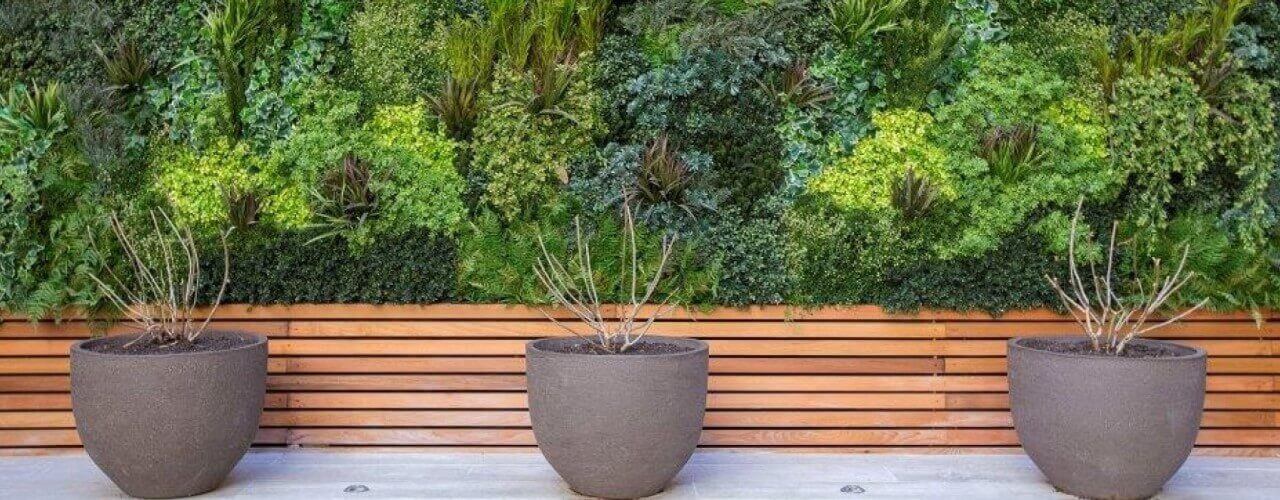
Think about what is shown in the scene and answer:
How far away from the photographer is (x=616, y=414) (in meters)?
4.47

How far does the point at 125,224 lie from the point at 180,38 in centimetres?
109

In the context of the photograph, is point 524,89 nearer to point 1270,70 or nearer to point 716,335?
point 716,335

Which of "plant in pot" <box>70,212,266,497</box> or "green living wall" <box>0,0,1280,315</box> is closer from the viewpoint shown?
"plant in pot" <box>70,212,266,497</box>

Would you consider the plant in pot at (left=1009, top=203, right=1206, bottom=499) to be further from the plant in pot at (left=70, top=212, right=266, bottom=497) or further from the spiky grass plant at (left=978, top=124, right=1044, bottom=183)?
the plant in pot at (left=70, top=212, right=266, bottom=497)

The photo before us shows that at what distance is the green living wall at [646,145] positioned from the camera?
5570 millimetres

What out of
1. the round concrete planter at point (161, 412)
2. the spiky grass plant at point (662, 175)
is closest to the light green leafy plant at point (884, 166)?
the spiky grass plant at point (662, 175)

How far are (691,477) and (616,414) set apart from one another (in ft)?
2.82

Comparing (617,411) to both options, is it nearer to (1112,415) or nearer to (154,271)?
(1112,415)

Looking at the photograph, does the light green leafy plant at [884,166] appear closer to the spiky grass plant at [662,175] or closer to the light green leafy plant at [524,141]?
the spiky grass plant at [662,175]

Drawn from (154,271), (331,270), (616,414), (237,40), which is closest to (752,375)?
(616,414)

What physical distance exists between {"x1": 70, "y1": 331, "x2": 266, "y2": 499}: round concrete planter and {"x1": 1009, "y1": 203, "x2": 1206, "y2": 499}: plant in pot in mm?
3361

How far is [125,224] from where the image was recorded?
5500mm

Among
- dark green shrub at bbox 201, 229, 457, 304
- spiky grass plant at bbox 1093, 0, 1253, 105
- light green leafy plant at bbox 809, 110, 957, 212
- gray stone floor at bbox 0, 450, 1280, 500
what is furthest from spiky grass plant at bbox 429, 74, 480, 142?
spiky grass plant at bbox 1093, 0, 1253, 105

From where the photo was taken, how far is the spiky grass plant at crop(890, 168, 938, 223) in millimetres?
5605
